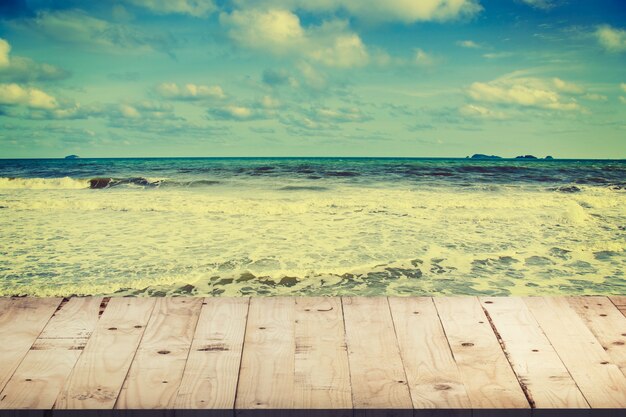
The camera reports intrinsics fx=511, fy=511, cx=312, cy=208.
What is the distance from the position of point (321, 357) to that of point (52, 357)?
1.22 meters

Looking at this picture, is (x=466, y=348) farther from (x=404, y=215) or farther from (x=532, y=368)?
(x=404, y=215)

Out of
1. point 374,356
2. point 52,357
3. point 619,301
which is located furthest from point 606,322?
point 52,357

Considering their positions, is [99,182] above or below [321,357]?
below

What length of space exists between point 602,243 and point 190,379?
6720mm

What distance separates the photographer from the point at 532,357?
2338 millimetres

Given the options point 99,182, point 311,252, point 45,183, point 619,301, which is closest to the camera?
point 619,301

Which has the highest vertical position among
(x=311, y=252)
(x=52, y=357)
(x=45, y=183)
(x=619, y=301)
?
(x=619, y=301)

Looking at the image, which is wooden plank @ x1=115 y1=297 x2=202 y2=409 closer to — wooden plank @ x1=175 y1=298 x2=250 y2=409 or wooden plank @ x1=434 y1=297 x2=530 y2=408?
wooden plank @ x1=175 y1=298 x2=250 y2=409

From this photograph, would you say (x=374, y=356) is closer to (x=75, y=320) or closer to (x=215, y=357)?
(x=215, y=357)

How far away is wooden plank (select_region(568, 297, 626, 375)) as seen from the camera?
2.39 m

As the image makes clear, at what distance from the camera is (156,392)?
6.77 feet

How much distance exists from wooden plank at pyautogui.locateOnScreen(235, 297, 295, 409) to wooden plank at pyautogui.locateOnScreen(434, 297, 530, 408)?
76cm

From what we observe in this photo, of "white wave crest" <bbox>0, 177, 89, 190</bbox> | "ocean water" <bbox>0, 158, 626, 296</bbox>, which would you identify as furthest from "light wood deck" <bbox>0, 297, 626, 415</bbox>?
"white wave crest" <bbox>0, 177, 89, 190</bbox>

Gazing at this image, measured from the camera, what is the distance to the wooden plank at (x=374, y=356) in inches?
80.0
